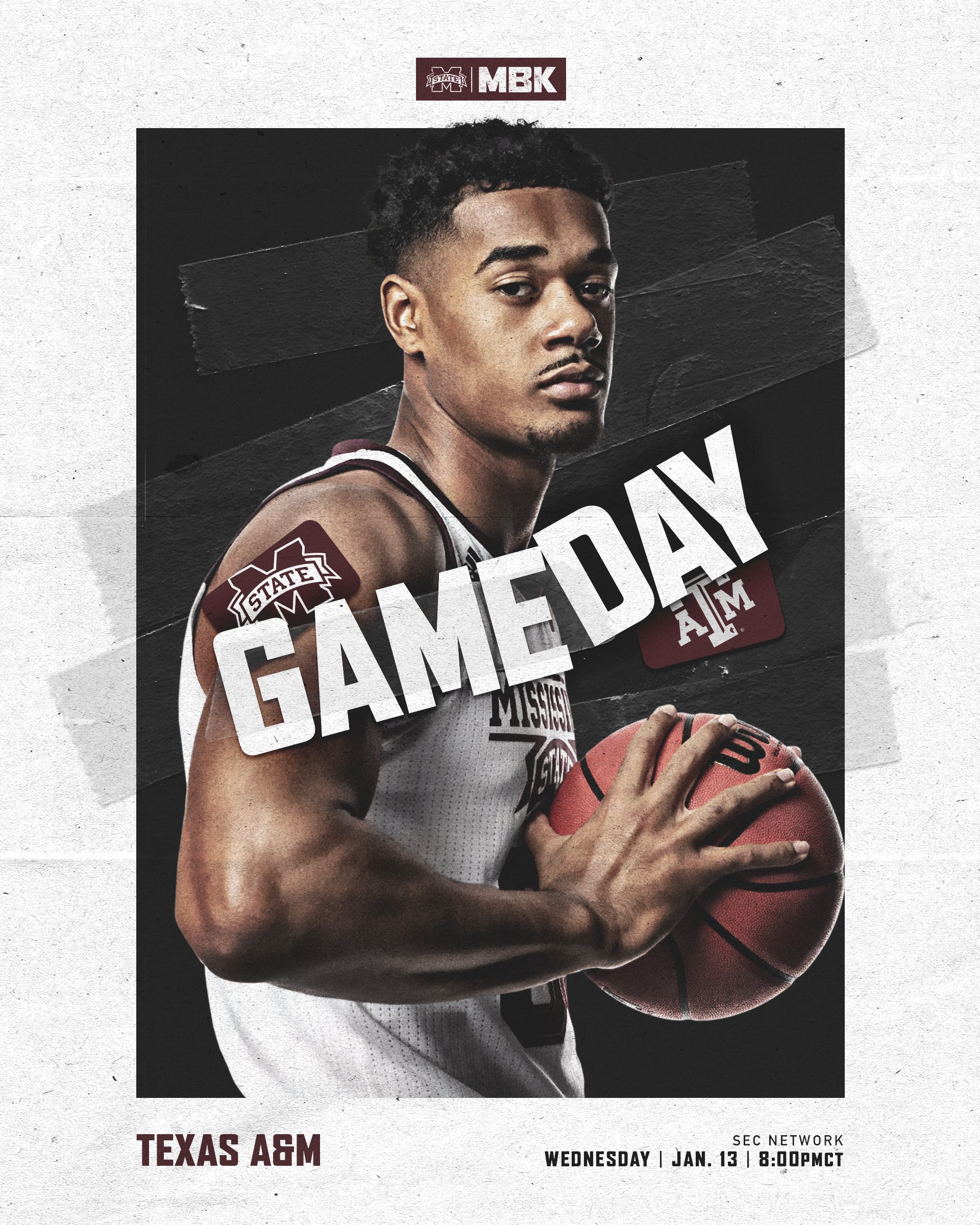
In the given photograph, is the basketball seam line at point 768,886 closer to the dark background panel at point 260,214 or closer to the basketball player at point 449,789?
the basketball player at point 449,789

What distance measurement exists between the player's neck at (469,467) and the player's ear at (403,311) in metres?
0.15

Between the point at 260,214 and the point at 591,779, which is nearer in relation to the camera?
the point at 591,779

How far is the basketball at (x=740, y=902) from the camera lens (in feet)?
9.28

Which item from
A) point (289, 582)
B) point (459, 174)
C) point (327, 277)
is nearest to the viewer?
point (289, 582)

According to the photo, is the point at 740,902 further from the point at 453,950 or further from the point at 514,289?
the point at 514,289

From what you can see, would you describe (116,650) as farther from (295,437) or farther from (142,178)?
(142,178)

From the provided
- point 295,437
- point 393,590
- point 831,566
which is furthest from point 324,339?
point 831,566

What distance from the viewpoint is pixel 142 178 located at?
11.9 feet

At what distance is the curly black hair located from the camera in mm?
3098

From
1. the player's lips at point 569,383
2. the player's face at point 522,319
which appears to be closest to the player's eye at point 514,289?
the player's face at point 522,319

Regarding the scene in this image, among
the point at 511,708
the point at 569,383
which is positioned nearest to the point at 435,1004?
the point at 511,708

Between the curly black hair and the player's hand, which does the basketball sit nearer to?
the player's hand

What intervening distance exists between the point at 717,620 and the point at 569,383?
997mm

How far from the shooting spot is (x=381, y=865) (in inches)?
93.1
